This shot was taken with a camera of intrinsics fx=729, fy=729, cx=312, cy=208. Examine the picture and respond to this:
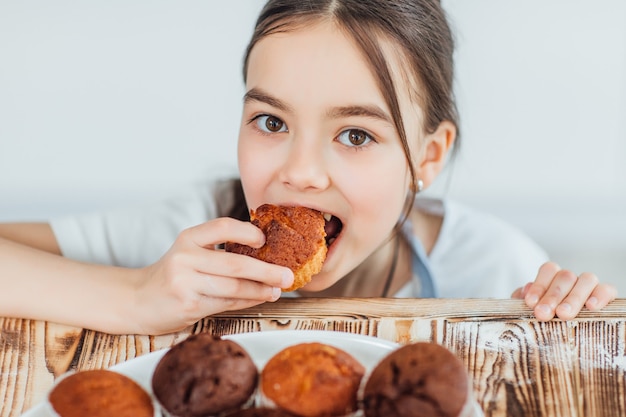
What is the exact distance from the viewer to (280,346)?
103 cm

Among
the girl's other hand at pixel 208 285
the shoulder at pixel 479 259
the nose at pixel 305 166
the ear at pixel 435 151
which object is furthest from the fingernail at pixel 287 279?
the shoulder at pixel 479 259

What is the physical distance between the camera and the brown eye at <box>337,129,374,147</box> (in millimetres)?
1354

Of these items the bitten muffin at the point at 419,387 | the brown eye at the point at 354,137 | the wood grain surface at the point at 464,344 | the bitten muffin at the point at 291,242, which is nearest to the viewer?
the bitten muffin at the point at 419,387

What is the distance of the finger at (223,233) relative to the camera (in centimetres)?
117

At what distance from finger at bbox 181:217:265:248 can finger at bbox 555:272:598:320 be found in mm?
503

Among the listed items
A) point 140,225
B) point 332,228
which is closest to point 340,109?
point 332,228

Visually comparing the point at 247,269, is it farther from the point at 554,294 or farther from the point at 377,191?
the point at 554,294

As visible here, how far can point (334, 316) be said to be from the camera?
1142 mm

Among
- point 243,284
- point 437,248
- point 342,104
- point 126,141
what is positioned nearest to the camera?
point 243,284

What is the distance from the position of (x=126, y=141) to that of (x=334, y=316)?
223 centimetres

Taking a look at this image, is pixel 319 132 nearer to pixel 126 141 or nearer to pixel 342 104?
pixel 342 104

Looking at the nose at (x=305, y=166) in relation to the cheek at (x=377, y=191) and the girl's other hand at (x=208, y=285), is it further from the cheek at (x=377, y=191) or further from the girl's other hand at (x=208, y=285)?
the girl's other hand at (x=208, y=285)

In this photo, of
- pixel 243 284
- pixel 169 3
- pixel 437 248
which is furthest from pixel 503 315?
pixel 169 3

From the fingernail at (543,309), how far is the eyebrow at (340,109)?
0.45 m
